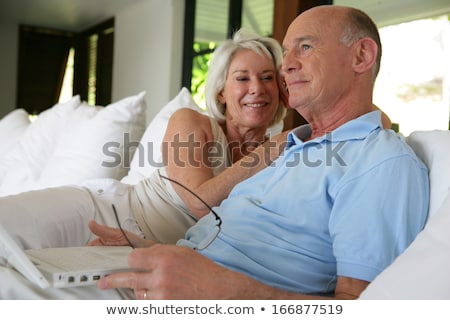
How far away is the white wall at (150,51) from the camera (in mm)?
5484

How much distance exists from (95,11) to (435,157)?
6510 millimetres

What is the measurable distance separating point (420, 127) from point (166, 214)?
192 centimetres

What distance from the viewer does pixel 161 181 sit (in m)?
1.65

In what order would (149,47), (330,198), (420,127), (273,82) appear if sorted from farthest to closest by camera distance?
(149,47), (420,127), (273,82), (330,198)

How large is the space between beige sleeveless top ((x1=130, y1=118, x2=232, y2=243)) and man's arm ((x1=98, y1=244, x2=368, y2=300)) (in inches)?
26.3

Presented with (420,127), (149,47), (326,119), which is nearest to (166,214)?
(326,119)

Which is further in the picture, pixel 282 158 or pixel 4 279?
pixel 282 158

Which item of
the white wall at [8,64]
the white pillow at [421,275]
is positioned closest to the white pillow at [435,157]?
the white pillow at [421,275]

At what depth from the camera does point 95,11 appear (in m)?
6.84

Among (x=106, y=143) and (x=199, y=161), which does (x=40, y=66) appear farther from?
(x=199, y=161)

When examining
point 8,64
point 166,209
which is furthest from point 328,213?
point 8,64

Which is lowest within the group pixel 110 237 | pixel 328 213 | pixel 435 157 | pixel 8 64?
pixel 110 237
